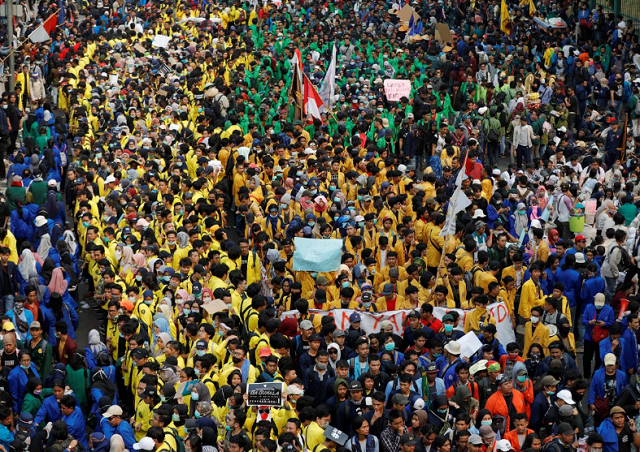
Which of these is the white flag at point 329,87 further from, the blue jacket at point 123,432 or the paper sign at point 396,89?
the blue jacket at point 123,432

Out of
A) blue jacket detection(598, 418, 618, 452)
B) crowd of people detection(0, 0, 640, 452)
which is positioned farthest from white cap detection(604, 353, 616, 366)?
blue jacket detection(598, 418, 618, 452)

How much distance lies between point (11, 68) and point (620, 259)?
14734mm

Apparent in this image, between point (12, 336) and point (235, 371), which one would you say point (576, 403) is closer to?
point (235, 371)

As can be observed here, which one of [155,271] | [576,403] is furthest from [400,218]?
[576,403]

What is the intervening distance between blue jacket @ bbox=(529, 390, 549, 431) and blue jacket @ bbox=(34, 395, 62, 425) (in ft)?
17.0

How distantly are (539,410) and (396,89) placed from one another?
13.4m

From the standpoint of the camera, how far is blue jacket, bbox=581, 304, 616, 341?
16.0m

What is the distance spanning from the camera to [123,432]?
13.0 m

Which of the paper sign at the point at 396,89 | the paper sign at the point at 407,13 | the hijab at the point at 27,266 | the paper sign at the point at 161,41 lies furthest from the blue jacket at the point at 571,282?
the paper sign at the point at 161,41

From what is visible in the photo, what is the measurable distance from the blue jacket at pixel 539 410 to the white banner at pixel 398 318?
1.93 metres

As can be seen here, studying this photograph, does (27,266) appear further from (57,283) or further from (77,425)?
(77,425)

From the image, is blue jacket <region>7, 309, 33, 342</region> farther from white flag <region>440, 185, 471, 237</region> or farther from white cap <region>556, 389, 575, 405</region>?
white cap <region>556, 389, 575, 405</region>

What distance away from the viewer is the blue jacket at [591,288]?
55.7 ft

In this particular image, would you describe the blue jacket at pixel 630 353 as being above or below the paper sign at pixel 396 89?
below
